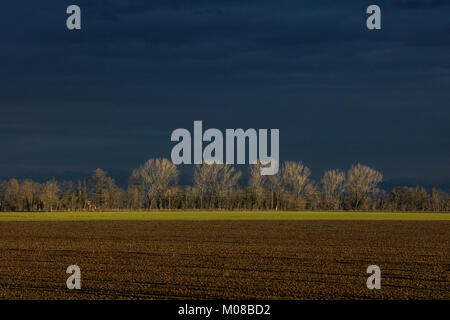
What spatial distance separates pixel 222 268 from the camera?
78.5ft

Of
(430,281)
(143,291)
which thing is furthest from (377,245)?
(143,291)

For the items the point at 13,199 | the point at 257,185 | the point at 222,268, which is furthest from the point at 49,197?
the point at 222,268

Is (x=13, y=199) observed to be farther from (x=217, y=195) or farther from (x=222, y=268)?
(x=222, y=268)

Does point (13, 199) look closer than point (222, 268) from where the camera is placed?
No

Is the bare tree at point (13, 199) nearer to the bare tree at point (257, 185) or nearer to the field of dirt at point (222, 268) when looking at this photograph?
the bare tree at point (257, 185)

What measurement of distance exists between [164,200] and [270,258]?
123246 mm

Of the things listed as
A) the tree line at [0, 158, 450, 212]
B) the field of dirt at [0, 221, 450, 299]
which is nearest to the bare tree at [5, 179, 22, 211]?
the tree line at [0, 158, 450, 212]

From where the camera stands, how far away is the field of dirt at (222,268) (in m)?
18.4

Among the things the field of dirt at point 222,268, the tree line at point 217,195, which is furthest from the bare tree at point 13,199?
the field of dirt at point 222,268

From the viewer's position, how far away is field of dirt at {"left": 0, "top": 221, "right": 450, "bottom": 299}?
1836cm

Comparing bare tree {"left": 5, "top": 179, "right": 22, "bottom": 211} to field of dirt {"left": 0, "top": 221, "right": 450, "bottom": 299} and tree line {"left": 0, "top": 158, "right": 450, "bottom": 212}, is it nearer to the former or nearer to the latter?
tree line {"left": 0, "top": 158, "right": 450, "bottom": 212}

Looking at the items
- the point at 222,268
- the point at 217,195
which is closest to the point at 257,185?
the point at 217,195
